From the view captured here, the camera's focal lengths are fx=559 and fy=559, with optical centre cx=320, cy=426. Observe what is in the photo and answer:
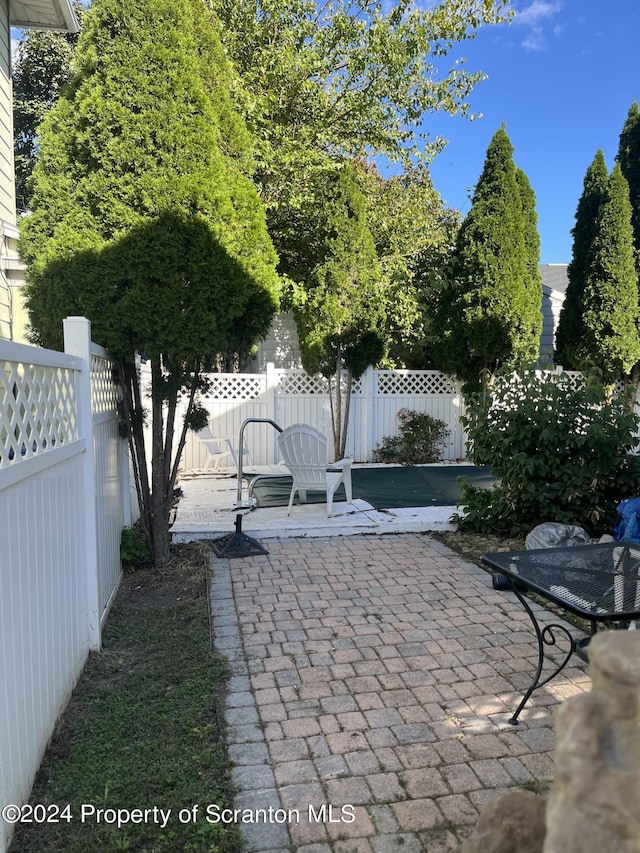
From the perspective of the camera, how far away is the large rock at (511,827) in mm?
1077

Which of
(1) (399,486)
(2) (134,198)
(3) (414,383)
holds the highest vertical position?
(2) (134,198)

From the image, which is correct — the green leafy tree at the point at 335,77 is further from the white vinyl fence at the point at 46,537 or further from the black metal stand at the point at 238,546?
the white vinyl fence at the point at 46,537

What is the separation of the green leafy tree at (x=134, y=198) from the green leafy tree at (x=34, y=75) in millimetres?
12774

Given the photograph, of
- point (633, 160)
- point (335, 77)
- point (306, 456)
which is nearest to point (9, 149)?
point (306, 456)

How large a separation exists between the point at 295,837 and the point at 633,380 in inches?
422

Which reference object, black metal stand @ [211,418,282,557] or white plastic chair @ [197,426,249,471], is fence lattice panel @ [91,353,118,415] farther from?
white plastic chair @ [197,426,249,471]

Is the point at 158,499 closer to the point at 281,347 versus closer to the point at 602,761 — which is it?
the point at 602,761

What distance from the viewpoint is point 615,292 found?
383 inches

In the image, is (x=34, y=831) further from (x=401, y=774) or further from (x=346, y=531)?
(x=346, y=531)

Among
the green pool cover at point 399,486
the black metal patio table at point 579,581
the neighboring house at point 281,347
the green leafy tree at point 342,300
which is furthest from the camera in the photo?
the neighboring house at point 281,347

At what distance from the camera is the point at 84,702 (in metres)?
2.49

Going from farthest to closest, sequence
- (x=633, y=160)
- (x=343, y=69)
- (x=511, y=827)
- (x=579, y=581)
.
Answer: (x=633, y=160) < (x=343, y=69) < (x=579, y=581) < (x=511, y=827)

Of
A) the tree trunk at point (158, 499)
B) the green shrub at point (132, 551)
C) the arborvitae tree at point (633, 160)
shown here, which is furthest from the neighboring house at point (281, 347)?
the green shrub at point (132, 551)

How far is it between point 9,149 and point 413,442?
263 inches
